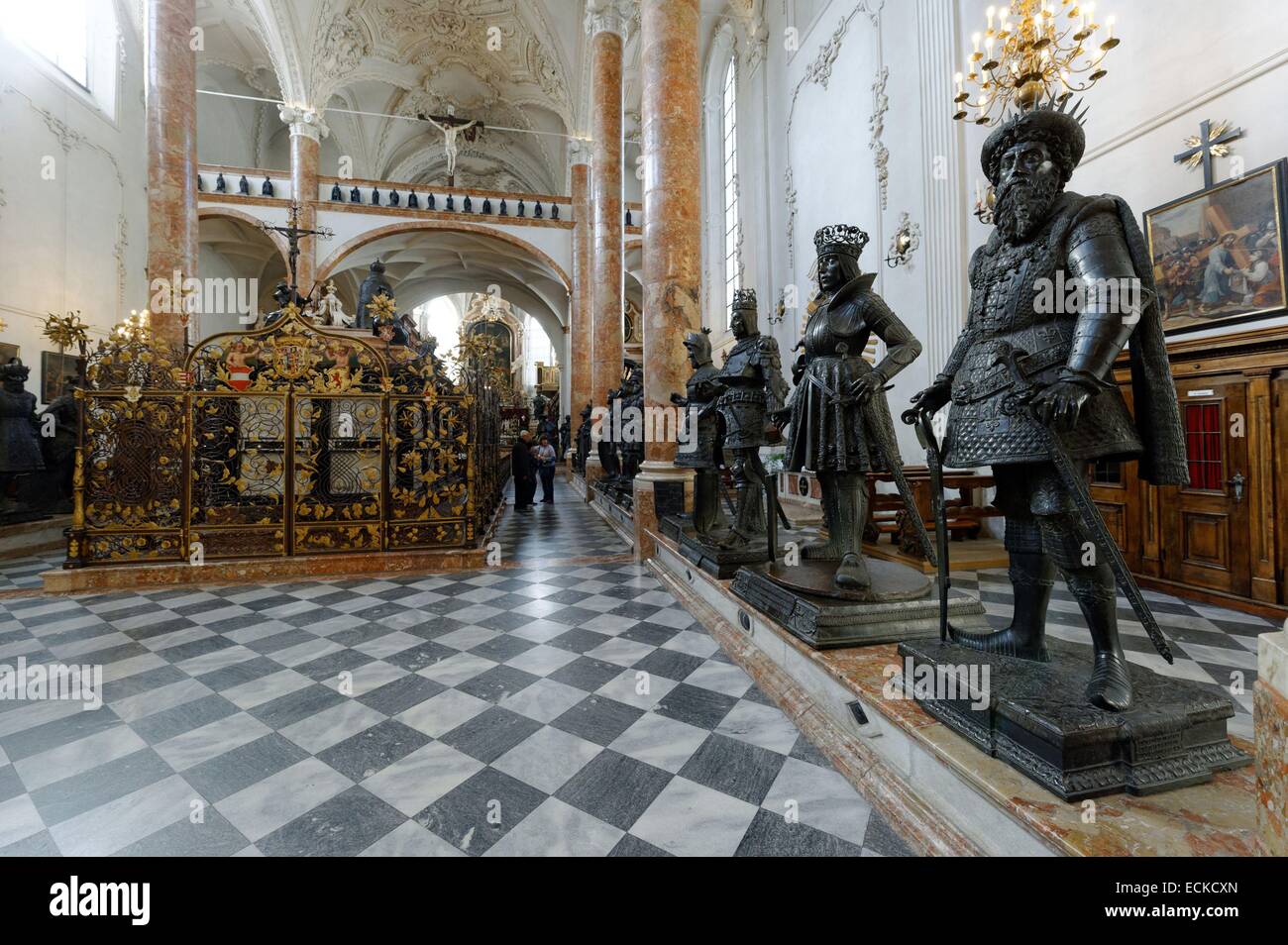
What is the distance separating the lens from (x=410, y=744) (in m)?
2.12

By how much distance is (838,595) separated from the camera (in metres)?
2.53

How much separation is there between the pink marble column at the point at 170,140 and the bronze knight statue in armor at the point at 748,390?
796cm

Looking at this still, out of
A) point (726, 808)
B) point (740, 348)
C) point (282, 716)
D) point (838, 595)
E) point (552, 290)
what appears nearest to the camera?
point (726, 808)

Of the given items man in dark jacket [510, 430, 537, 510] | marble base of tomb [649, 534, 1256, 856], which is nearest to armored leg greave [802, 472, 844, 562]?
marble base of tomb [649, 534, 1256, 856]

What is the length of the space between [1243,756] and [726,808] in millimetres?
1394

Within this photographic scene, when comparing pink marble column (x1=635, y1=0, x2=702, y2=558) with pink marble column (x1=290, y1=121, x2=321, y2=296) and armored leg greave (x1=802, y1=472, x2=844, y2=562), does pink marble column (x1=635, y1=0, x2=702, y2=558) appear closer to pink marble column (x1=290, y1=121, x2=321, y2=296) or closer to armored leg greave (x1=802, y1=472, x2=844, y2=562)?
armored leg greave (x1=802, y1=472, x2=844, y2=562)

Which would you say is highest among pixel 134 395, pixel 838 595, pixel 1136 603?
pixel 134 395

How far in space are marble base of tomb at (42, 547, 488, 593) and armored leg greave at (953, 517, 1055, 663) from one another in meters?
4.46

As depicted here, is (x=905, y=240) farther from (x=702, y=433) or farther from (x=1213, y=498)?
(x=702, y=433)

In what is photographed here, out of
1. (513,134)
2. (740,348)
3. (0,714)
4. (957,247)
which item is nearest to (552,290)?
(513,134)

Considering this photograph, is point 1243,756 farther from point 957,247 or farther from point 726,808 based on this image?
point 957,247

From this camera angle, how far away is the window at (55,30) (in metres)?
10.4

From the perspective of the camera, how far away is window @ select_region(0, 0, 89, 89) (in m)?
10.4

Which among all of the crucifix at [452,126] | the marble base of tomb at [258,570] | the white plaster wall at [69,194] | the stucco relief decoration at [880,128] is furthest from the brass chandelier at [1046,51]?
the crucifix at [452,126]
